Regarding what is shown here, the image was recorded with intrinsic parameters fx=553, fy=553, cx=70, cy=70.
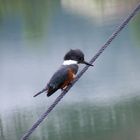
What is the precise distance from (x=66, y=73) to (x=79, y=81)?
575 cm

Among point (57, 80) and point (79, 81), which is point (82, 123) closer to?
point (79, 81)

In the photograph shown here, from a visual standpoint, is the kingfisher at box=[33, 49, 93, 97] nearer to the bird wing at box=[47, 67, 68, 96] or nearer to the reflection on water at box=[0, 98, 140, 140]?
the bird wing at box=[47, 67, 68, 96]

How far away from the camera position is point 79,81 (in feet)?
24.7

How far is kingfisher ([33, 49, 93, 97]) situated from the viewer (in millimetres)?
1725

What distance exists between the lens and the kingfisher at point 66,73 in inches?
67.9

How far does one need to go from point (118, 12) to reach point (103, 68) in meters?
5.42

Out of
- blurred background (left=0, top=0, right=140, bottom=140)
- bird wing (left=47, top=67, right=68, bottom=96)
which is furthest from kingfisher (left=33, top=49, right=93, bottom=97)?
blurred background (left=0, top=0, right=140, bottom=140)

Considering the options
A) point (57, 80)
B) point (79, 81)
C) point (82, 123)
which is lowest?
point (82, 123)

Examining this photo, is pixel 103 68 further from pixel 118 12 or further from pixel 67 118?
pixel 118 12

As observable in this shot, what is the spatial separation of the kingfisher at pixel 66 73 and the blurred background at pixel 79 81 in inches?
144

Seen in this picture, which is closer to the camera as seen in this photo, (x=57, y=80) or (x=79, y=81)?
(x=57, y=80)

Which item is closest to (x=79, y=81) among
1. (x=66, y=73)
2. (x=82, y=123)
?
(x=82, y=123)

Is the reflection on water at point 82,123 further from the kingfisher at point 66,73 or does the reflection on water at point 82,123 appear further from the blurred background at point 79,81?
the kingfisher at point 66,73

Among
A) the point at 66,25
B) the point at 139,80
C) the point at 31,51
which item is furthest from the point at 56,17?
the point at 139,80
